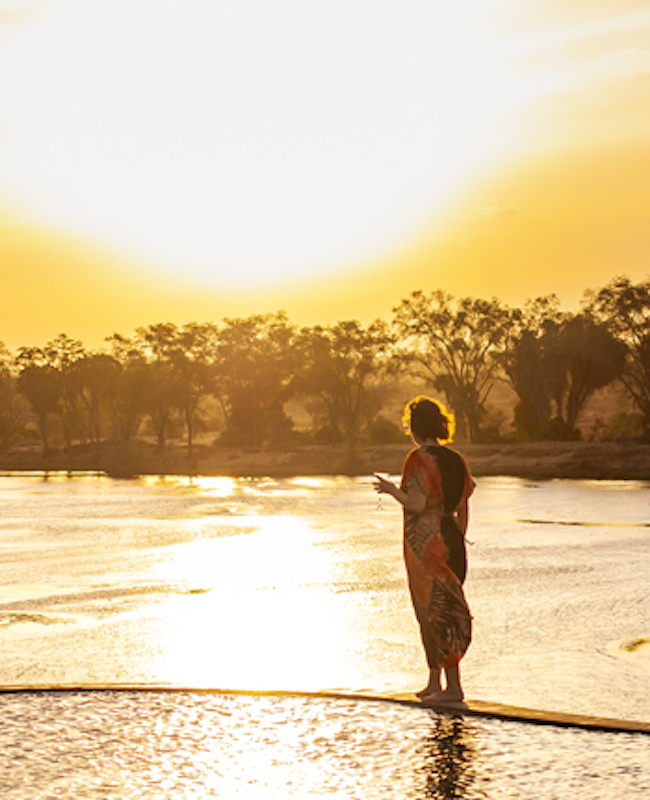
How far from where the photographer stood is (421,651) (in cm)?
920

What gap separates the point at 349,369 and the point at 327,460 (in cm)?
849

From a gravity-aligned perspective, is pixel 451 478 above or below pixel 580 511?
above

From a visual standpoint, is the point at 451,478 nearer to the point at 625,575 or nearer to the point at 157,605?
the point at 157,605

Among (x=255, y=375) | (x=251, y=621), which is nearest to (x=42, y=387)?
(x=255, y=375)

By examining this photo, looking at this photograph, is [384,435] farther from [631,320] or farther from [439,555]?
[439,555]

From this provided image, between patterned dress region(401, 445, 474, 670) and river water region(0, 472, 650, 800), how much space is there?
0.55 m

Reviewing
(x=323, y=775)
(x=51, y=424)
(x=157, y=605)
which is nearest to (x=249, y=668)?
(x=323, y=775)

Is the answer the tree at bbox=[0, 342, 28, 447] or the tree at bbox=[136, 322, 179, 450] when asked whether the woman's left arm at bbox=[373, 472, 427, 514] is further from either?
the tree at bbox=[0, 342, 28, 447]

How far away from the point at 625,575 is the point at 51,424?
121 metres

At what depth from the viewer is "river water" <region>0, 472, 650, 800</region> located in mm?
5312

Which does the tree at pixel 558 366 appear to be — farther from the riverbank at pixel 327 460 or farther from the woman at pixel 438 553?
the woman at pixel 438 553

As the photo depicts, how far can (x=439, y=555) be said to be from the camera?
693 centimetres

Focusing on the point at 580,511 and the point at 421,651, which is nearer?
the point at 421,651

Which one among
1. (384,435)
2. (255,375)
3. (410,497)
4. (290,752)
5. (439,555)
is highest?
(255,375)
